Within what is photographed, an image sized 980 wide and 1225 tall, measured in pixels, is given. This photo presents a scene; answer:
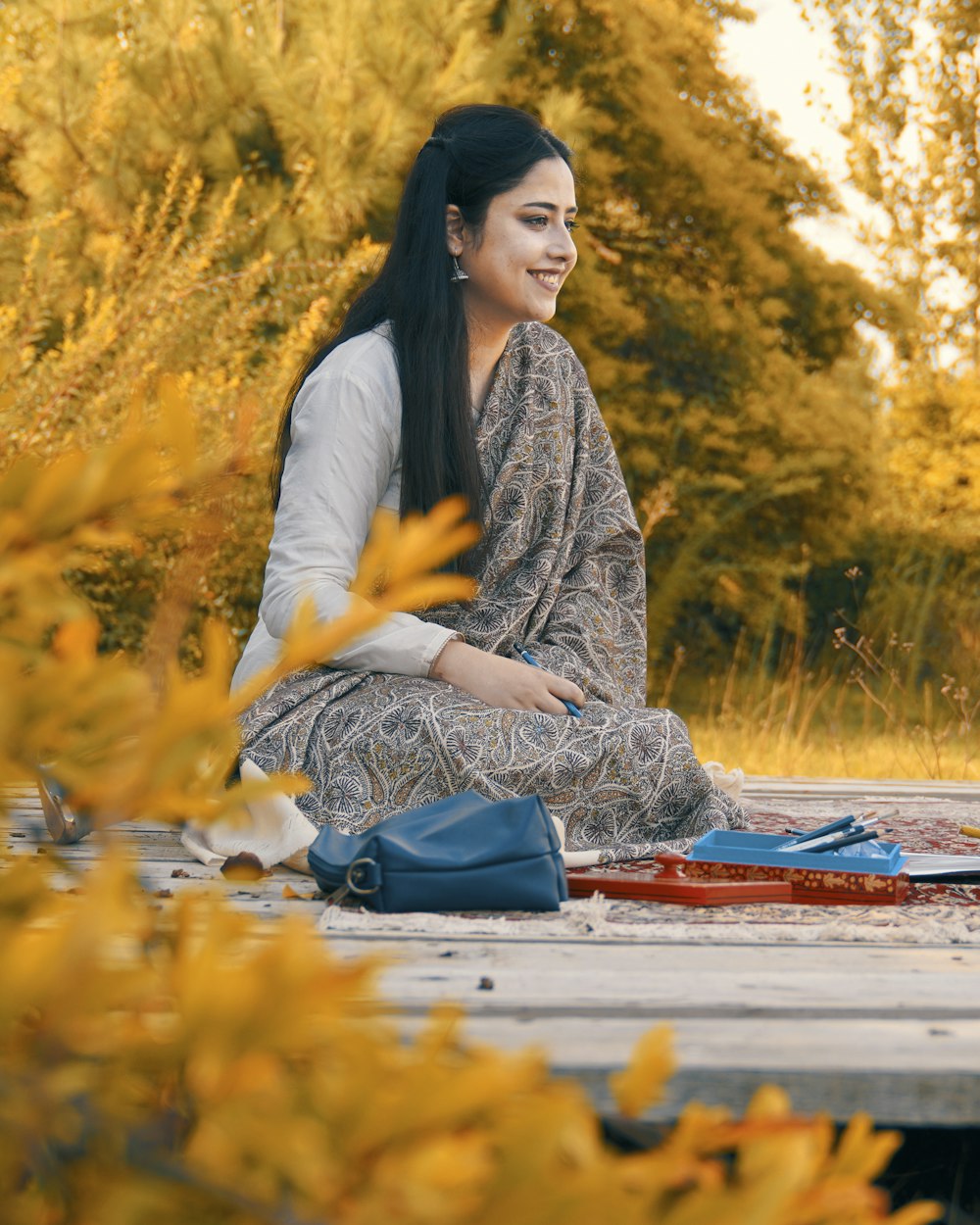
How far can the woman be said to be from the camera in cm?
238

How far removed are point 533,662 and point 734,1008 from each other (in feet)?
4.39

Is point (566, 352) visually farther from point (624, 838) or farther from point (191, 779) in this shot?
point (191, 779)

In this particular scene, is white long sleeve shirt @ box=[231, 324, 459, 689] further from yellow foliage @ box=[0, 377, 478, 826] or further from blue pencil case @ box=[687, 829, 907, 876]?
yellow foliage @ box=[0, 377, 478, 826]

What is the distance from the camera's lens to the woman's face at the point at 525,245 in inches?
107

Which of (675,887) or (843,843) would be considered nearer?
(675,887)

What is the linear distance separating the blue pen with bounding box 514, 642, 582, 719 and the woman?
0.03 feet

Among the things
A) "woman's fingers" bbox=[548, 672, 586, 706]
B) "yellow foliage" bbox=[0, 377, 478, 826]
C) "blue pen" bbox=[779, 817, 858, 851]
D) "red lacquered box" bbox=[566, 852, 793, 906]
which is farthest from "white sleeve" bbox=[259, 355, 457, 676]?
"yellow foliage" bbox=[0, 377, 478, 826]

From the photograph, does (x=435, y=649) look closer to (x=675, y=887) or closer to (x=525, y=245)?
(x=675, y=887)

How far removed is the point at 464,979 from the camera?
143 cm

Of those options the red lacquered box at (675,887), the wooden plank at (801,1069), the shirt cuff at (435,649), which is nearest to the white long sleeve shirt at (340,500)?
the shirt cuff at (435,649)

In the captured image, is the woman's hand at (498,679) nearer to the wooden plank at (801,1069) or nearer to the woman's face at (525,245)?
the woman's face at (525,245)

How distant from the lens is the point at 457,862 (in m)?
1.84

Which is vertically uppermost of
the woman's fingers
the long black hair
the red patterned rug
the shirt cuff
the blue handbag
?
the long black hair

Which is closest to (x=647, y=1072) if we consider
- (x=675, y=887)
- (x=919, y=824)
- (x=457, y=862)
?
(x=457, y=862)
